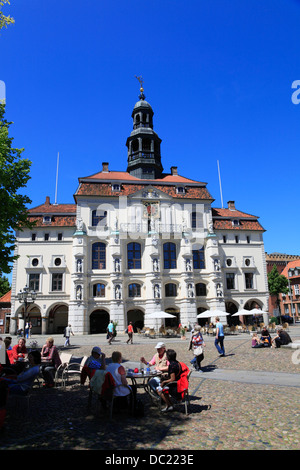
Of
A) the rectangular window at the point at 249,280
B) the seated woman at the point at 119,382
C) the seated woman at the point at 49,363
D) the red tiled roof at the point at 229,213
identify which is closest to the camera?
the seated woman at the point at 119,382

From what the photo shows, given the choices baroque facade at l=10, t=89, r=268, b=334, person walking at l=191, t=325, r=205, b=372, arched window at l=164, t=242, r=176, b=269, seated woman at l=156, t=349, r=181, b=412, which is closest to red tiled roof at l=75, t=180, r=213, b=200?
baroque facade at l=10, t=89, r=268, b=334

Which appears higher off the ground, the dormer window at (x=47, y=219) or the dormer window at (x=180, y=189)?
the dormer window at (x=180, y=189)

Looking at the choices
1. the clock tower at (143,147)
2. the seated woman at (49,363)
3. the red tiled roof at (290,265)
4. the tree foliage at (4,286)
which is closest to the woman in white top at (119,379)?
the seated woman at (49,363)

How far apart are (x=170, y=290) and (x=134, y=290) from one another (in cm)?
452

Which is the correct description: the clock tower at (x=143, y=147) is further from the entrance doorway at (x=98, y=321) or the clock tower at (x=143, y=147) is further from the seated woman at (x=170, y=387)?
the seated woman at (x=170, y=387)

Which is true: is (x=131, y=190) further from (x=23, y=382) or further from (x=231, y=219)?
(x=23, y=382)

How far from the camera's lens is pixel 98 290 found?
37375mm

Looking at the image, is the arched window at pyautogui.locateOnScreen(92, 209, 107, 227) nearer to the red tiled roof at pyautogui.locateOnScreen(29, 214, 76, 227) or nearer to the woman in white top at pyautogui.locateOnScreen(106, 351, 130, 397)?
the red tiled roof at pyautogui.locateOnScreen(29, 214, 76, 227)

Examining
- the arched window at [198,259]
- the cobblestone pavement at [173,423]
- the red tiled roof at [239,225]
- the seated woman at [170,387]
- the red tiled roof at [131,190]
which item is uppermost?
the red tiled roof at [131,190]

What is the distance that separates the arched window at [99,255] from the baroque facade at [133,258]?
12 centimetres

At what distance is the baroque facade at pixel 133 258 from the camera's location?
121 ft

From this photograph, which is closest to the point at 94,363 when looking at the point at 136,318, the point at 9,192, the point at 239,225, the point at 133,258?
the point at 9,192

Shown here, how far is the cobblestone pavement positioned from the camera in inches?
205

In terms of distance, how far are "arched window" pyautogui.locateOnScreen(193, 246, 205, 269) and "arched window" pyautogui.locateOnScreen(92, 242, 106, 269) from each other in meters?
11.6
